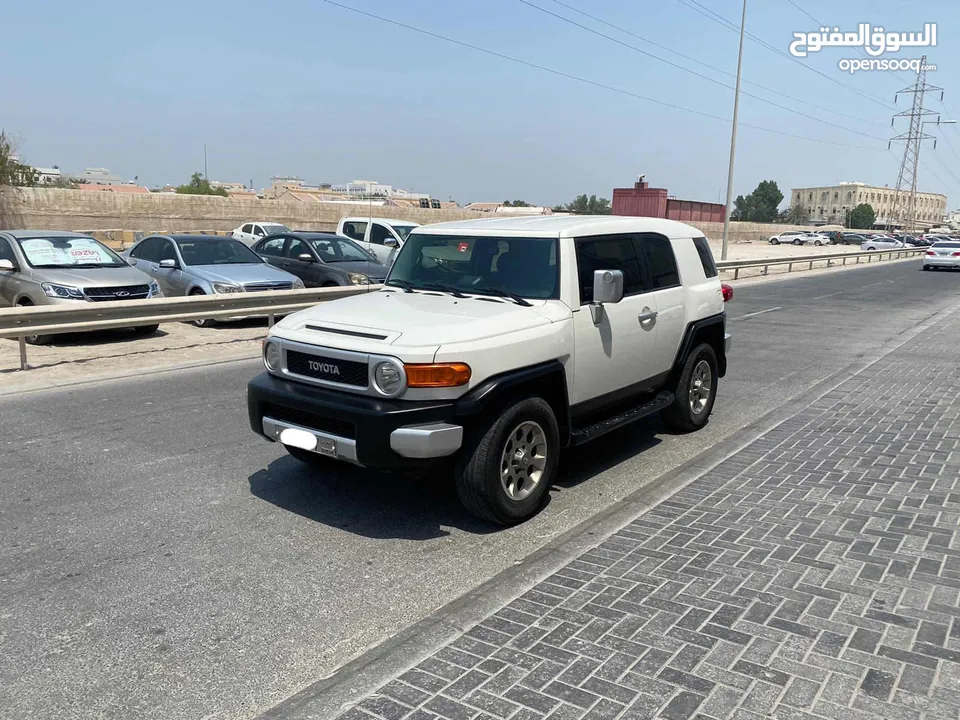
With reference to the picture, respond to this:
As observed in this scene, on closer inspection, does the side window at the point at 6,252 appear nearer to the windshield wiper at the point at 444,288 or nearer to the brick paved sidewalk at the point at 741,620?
the windshield wiper at the point at 444,288

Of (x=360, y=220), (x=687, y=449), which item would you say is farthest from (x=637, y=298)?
(x=360, y=220)

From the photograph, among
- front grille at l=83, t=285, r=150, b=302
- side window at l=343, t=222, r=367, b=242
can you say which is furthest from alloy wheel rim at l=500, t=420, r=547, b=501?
side window at l=343, t=222, r=367, b=242

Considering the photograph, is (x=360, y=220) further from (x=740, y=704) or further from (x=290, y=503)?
(x=740, y=704)

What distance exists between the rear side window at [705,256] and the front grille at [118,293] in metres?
8.19

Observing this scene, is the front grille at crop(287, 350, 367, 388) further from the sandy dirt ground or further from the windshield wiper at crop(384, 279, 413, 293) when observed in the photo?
the sandy dirt ground

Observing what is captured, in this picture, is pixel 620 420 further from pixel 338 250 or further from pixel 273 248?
pixel 273 248

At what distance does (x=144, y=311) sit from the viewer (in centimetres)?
1080

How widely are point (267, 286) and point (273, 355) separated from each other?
853 centimetres

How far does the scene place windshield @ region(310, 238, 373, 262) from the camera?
1597 centimetres

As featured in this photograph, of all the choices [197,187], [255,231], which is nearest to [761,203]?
[197,187]

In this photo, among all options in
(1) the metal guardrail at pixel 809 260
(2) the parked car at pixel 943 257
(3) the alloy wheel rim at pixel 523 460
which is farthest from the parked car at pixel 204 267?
(2) the parked car at pixel 943 257

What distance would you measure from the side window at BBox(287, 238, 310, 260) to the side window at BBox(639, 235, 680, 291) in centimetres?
1075

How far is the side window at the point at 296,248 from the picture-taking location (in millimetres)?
16119

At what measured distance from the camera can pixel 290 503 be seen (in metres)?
5.20
